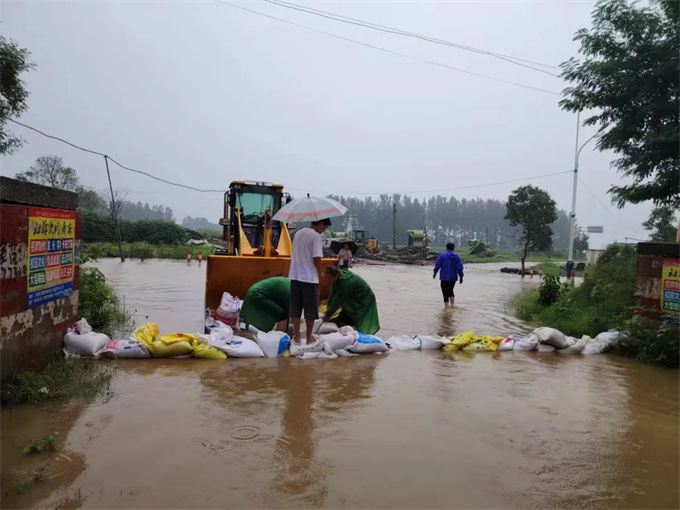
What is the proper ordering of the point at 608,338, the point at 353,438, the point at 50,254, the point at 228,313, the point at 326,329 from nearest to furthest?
the point at 353,438 → the point at 50,254 → the point at 326,329 → the point at 608,338 → the point at 228,313

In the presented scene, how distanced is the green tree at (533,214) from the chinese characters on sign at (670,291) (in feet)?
69.3

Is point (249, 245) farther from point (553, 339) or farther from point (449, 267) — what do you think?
point (553, 339)

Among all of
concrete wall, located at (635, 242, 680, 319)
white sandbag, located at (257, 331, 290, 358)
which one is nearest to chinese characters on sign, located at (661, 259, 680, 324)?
concrete wall, located at (635, 242, 680, 319)

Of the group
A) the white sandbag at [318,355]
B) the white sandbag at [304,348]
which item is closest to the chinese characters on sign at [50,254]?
the white sandbag at [304,348]

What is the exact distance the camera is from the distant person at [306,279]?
20.4ft

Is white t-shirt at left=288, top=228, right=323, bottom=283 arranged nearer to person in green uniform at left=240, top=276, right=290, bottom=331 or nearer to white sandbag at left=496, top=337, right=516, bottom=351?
person in green uniform at left=240, top=276, right=290, bottom=331

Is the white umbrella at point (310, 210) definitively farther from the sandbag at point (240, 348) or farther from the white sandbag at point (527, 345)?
the white sandbag at point (527, 345)

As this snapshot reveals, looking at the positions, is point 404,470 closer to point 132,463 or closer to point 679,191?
point 132,463

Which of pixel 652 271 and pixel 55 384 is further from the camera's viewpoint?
pixel 652 271

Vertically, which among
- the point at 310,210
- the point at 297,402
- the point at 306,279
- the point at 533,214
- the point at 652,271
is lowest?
the point at 297,402

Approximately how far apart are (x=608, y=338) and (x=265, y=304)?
4797 mm

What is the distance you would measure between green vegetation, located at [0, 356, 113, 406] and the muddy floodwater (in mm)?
157

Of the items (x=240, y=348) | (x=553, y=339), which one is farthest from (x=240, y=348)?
(x=553, y=339)

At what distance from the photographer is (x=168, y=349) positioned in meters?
5.64
